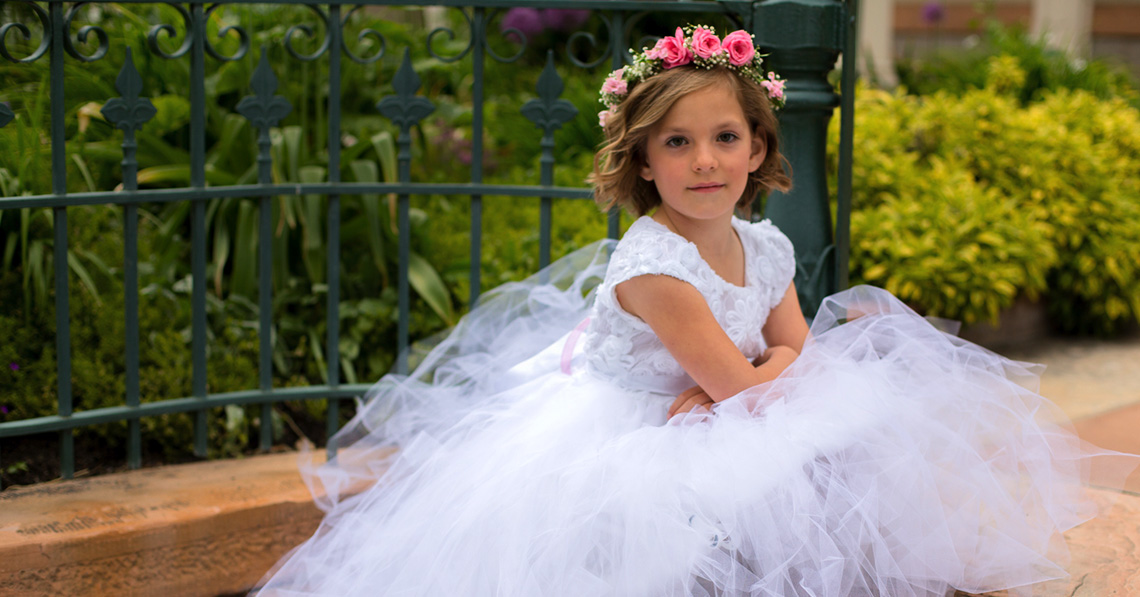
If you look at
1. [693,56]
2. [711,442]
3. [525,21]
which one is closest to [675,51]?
[693,56]

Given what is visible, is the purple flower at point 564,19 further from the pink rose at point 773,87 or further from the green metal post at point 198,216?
the pink rose at point 773,87

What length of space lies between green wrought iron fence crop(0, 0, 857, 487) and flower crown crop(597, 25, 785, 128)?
34cm

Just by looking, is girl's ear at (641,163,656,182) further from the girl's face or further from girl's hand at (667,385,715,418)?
girl's hand at (667,385,715,418)

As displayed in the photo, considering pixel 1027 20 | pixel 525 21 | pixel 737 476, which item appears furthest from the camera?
pixel 1027 20

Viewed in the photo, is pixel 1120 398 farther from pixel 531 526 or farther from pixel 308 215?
pixel 308 215

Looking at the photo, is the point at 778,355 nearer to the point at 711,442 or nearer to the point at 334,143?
the point at 711,442

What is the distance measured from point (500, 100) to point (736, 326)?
3270 mm

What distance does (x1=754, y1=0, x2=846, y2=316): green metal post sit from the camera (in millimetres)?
2354

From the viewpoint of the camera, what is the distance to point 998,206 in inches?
161

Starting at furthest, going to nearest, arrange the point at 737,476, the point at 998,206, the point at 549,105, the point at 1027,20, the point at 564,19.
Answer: the point at 1027,20 < the point at 564,19 < the point at 998,206 < the point at 549,105 < the point at 737,476

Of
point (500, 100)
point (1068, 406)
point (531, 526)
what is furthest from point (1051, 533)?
point (500, 100)

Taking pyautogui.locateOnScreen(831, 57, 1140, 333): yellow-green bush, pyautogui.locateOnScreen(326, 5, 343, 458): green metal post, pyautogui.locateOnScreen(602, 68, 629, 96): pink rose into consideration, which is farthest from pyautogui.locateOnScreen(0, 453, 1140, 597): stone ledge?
pyautogui.locateOnScreen(831, 57, 1140, 333): yellow-green bush

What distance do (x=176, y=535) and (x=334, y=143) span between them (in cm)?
106

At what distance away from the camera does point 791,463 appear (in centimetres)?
179
